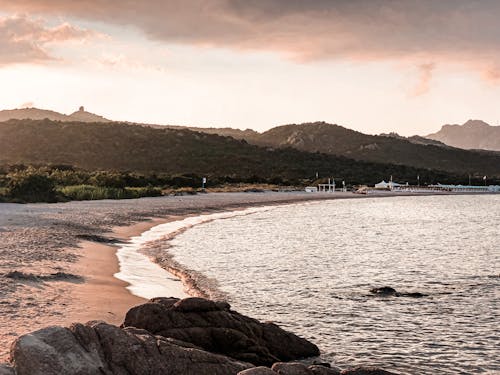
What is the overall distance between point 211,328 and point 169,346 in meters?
1.75

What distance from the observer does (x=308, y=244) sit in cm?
3000

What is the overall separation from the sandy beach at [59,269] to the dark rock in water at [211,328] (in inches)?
81.9

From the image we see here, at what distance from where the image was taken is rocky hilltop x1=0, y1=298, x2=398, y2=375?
6.69 metres

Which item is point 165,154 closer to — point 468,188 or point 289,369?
point 468,188

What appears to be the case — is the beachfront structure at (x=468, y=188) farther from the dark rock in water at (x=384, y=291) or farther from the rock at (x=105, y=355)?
the rock at (x=105, y=355)

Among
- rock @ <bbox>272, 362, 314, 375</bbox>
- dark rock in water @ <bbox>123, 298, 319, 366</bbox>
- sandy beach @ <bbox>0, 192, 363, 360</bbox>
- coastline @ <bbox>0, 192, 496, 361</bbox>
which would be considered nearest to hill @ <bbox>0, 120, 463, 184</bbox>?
coastline @ <bbox>0, 192, 496, 361</bbox>

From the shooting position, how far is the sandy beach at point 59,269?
37.6 ft

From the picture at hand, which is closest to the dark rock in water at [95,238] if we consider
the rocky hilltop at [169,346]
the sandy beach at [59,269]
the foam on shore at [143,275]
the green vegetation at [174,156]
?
the sandy beach at [59,269]

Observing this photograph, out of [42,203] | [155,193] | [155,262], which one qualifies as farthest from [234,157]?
[155,262]

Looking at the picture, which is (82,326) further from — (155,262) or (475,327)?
(155,262)

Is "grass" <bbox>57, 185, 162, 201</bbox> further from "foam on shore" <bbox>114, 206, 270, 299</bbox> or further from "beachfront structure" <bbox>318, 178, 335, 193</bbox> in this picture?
"beachfront structure" <bbox>318, 178, 335, 193</bbox>

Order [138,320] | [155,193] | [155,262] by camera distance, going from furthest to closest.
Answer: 1. [155,193]
2. [155,262]
3. [138,320]

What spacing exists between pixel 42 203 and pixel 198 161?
286 ft

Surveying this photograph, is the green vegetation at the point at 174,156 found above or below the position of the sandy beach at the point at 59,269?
above
